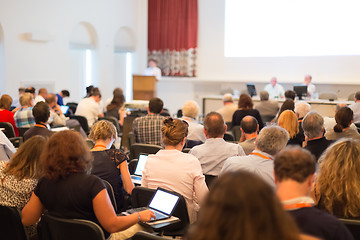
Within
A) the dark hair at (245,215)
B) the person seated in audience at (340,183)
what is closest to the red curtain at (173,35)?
the person seated in audience at (340,183)

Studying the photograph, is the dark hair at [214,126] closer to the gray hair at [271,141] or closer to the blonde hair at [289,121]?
the gray hair at [271,141]

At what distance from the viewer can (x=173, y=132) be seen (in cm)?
330

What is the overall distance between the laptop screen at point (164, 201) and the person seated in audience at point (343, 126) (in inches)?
98.6

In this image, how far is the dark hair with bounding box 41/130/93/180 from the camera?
7.99ft

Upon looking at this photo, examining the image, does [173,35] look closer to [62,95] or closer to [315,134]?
[62,95]

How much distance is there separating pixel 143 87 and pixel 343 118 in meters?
7.23

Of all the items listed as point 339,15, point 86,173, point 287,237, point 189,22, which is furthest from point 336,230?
point 189,22

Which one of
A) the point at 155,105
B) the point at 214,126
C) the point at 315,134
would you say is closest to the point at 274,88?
the point at 155,105

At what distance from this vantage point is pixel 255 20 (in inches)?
493

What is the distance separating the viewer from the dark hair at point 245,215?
1.11 m

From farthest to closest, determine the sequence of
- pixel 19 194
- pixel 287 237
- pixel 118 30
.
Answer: pixel 118 30 → pixel 19 194 → pixel 287 237

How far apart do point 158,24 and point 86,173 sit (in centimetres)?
1221

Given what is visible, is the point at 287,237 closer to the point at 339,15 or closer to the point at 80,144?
the point at 80,144

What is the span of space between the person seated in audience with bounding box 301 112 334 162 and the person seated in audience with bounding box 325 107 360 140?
1.95 ft
